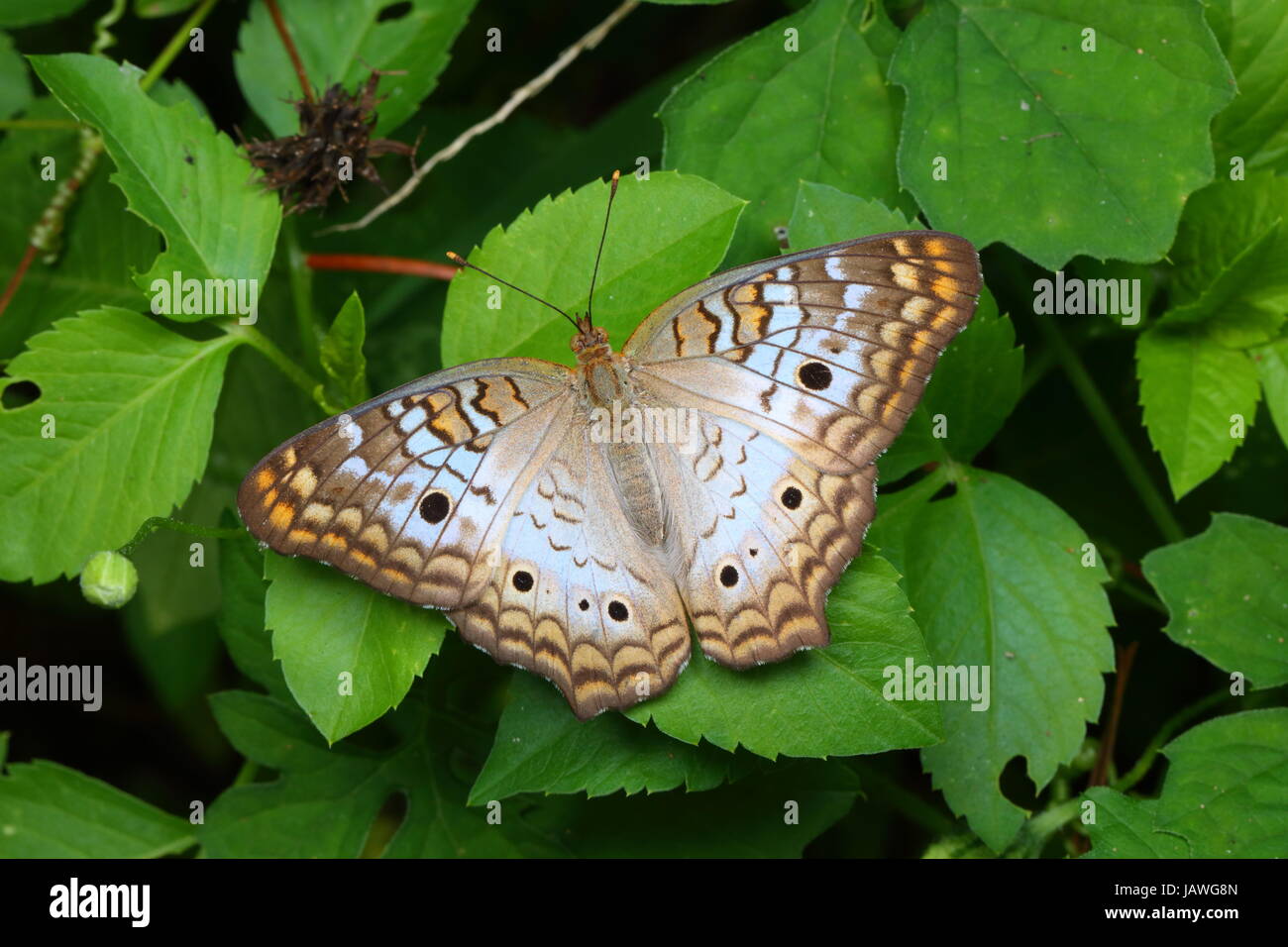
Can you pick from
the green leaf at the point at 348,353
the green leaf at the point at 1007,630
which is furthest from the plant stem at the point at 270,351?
the green leaf at the point at 1007,630

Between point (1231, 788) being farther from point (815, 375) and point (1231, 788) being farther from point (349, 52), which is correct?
point (349, 52)

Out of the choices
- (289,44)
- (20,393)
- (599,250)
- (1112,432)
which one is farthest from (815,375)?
(20,393)

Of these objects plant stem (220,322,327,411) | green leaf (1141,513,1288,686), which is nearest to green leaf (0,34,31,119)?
plant stem (220,322,327,411)

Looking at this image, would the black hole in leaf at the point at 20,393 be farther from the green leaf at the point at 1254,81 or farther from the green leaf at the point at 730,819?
the green leaf at the point at 1254,81

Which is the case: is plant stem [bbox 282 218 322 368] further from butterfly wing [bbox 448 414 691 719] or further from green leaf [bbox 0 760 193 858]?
green leaf [bbox 0 760 193 858]

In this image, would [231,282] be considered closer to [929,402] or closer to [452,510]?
[452,510]

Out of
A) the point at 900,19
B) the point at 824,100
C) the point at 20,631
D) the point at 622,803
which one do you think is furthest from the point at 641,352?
the point at 20,631

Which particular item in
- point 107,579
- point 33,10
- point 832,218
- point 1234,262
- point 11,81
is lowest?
point 107,579
